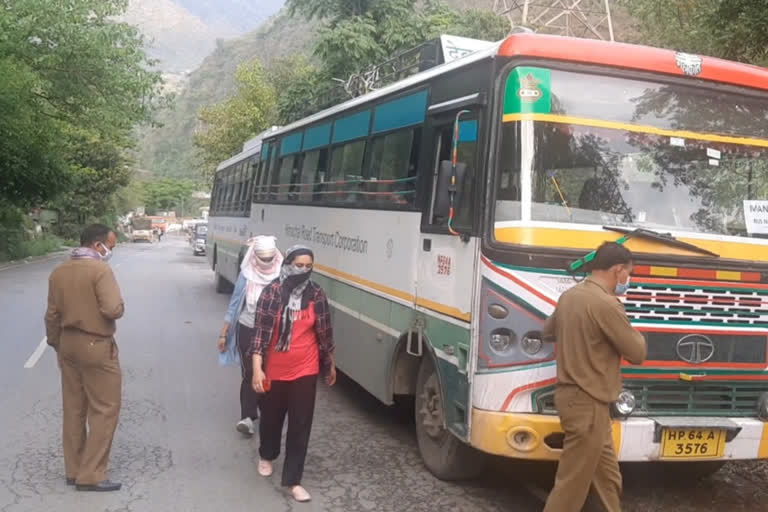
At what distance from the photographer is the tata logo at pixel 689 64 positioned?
5266 mm

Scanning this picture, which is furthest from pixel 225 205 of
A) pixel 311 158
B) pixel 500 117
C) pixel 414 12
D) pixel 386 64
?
pixel 500 117

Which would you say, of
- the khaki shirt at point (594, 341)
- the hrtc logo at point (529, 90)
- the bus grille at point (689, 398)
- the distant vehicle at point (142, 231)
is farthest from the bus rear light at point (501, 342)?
the distant vehicle at point (142, 231)

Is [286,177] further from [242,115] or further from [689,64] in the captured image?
[242,115]

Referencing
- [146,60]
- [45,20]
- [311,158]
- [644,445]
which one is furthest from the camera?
[146,60]

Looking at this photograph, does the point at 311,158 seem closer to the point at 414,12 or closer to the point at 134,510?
the point at 134,510

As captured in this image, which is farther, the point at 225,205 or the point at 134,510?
the point at 225,205

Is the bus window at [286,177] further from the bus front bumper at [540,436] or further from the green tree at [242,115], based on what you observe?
the green tree at [242,115]

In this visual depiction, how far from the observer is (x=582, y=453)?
432cm

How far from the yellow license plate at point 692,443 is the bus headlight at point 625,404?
0.75 feet

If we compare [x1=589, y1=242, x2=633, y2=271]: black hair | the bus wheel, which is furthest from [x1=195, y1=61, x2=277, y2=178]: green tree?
[x1=589, y1=242, x2=633, y2=271]: black hair

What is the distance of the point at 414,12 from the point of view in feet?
61.9

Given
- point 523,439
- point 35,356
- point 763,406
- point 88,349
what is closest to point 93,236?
point 88,349

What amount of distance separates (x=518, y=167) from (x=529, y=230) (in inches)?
16.1

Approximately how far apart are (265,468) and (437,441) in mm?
1262
